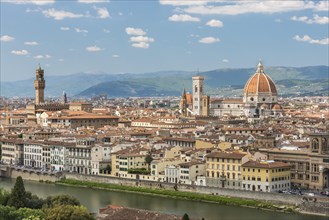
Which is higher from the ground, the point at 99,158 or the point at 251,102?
the point at 251,102

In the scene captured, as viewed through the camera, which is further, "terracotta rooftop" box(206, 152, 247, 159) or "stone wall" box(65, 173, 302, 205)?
"terracotta rooftop" box(206, 152, 247, 159)

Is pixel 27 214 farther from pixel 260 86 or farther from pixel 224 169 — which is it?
pixel 260 86

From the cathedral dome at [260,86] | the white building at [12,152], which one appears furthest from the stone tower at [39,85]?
the white building at [12,152]

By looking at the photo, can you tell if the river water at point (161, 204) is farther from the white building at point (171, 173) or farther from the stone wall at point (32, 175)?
the stone wall at point (32, 175)

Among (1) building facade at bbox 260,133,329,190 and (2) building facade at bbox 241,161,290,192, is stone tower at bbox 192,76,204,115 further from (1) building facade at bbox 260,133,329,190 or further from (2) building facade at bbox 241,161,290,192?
(2) building facade at bbox 241,161,290,192

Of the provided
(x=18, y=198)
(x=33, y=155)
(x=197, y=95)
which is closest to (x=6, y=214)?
(x=18, y=198)

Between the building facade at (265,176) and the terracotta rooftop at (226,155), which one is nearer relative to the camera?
the building facade at (265,176)

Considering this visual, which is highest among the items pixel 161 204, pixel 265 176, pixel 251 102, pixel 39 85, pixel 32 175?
pixel 39 85

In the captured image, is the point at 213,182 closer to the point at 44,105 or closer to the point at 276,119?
the point at 276,119

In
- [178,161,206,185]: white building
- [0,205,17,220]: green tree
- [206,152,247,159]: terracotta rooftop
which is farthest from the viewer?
[178,161,206,185]: white building

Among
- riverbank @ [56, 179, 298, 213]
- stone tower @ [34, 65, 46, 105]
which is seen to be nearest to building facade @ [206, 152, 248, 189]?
riverbank @ [56, 179, 298, 213]
